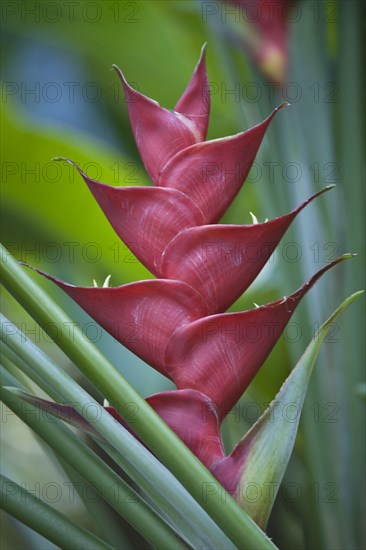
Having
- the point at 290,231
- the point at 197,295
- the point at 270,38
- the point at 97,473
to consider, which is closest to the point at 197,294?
the point at 197,295

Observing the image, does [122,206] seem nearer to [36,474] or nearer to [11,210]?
[11,210]

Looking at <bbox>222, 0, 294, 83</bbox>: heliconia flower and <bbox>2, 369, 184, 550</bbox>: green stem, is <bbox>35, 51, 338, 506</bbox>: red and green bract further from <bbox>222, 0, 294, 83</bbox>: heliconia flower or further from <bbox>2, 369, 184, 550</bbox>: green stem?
<bbox>222, 0, 294, 83</bbox>: heliconia flower

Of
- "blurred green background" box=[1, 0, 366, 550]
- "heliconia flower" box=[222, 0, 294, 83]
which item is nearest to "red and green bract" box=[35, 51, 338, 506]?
"blurred green background" box=[1, 0, 366, 550]

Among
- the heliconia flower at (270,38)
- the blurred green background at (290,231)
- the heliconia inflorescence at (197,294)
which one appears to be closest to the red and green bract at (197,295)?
the heliconia inflorescence at (197,294)

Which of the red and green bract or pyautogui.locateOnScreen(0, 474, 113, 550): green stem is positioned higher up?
the red and green bract

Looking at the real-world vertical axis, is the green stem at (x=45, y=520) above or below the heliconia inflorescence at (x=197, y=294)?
below

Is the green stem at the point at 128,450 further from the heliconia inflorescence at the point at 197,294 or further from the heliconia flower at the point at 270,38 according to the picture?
the heliconia flower at the point at 270,38

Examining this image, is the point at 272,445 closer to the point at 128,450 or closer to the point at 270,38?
the point at 128,450

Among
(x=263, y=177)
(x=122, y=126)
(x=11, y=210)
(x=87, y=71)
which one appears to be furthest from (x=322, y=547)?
(x=87, y=71)
